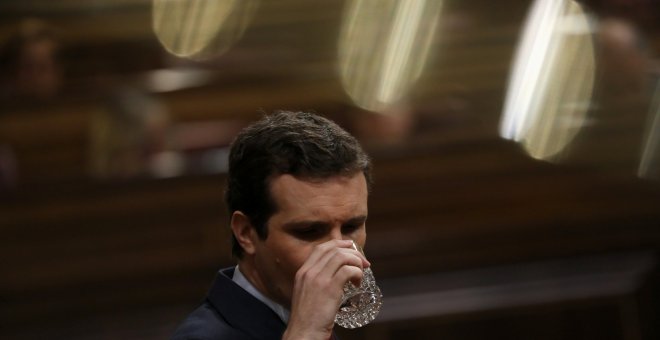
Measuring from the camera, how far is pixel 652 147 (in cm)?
342

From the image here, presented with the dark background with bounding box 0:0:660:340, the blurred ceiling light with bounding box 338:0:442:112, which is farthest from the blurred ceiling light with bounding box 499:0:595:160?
the blurred ceiling light with bounding box 338:0:442:112

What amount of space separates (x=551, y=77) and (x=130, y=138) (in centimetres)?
122

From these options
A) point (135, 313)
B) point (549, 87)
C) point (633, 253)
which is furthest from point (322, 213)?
point (549, 87)

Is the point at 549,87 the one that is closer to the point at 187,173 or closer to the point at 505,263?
the point at 505,263

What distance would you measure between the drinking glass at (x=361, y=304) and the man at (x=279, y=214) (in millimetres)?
30

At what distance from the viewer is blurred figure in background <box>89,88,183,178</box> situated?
3311 mm

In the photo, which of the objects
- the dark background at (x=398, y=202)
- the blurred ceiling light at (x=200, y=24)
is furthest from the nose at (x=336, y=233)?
the blurred ceiling light at (x=200, y=24)

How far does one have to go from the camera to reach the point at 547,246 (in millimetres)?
3311

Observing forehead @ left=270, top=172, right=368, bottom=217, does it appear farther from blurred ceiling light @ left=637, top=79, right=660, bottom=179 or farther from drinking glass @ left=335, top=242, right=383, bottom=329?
blurred ceiling light @ left=637, top=79, right=660, bottom=179

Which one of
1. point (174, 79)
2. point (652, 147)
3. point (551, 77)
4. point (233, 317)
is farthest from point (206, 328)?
point (551, 77)

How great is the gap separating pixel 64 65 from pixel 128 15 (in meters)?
0.26

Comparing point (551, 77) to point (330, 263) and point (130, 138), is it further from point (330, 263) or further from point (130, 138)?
point (330, 263)

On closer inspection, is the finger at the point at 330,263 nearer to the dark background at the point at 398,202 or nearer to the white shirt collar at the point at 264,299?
the white shirt collar at the point at 264,299

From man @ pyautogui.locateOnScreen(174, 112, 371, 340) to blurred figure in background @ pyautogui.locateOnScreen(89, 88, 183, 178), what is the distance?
1.79 meters
